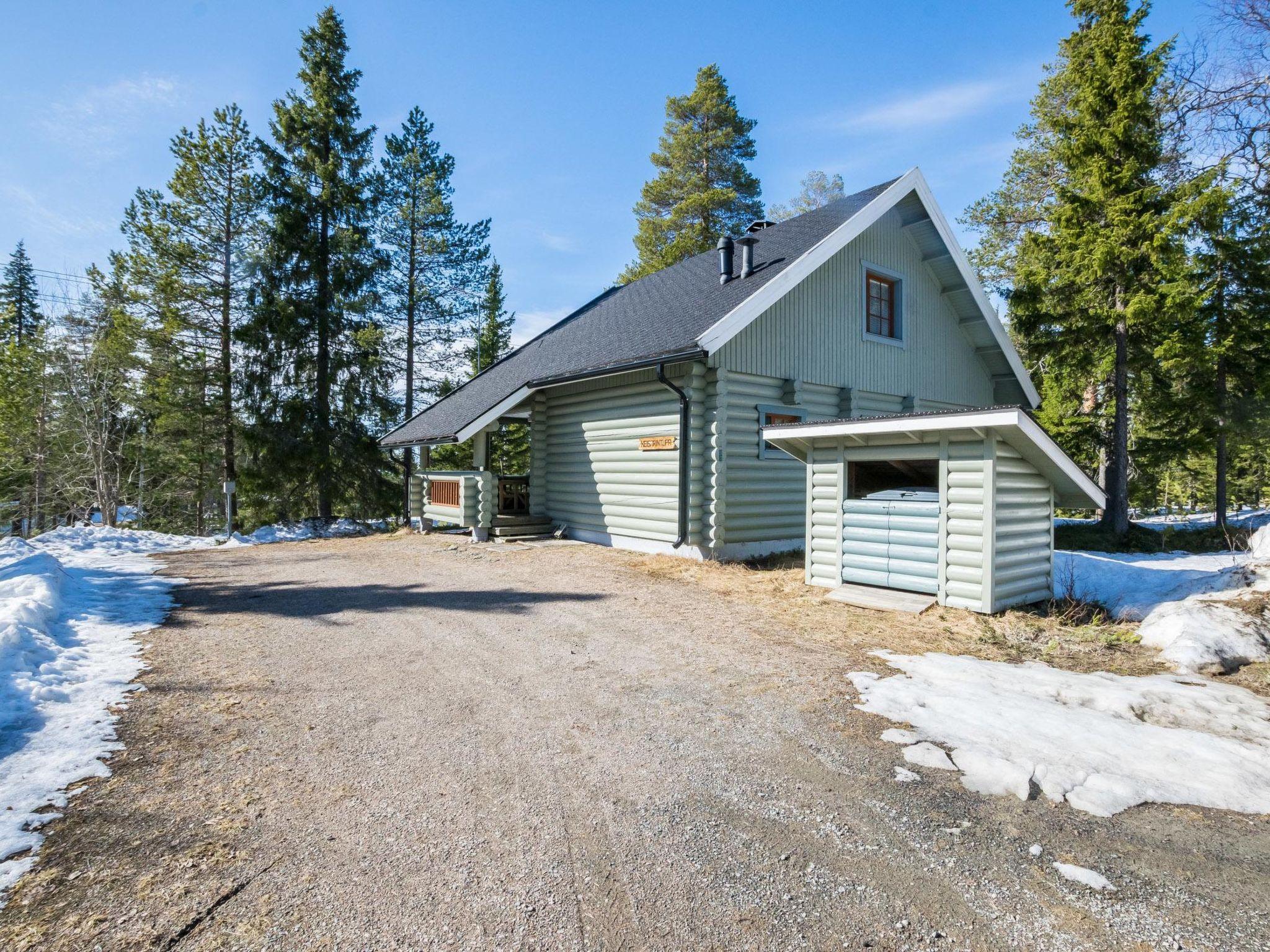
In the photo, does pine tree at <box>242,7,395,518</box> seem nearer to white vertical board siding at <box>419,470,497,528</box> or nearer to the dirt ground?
white vertical board siding at <box>419,470,497,528</box>

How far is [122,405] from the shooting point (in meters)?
21.0

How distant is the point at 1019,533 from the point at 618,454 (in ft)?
23.2

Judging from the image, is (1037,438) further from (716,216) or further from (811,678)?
(716,216)

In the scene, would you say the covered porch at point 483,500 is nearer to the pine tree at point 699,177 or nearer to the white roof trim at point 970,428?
the white roof trim at point 970,428

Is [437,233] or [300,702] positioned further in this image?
[437,233]

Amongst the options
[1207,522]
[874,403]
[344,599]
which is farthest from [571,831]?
[1207,522]

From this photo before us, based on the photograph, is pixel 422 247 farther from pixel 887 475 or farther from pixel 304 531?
pixel 887 475

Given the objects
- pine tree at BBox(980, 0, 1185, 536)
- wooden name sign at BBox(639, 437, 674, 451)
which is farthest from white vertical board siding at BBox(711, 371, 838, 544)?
pine tree at BBox(980, 0, 1185, 536)

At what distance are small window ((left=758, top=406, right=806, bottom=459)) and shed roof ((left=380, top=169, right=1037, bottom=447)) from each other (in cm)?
191

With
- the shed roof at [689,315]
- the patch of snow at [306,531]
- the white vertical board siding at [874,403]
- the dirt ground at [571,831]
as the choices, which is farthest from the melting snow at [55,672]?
the white vertical board siding at [874,403]

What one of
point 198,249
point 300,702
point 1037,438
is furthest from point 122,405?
point 1037,438

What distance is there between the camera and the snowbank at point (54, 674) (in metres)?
2.90

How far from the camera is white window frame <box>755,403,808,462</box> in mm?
11125

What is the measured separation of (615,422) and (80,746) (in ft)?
31.0
